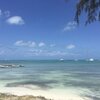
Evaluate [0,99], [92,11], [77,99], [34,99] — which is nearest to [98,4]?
[92,11]

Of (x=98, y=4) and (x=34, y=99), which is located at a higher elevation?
(x=98, y=4)

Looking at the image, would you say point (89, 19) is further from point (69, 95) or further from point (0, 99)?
point (69, 95)

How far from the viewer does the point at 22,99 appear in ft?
47.4

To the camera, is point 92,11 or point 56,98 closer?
point 92,11

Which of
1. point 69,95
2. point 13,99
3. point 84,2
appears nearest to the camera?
point 84,2

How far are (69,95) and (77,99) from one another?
1863mm

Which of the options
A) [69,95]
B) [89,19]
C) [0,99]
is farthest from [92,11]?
[69,95]

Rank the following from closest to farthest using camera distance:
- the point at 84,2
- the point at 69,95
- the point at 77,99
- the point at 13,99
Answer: the point at 84,2
the point at 13,99
the point at 77,99
the point at 69,95

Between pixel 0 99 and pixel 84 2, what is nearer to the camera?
pixel 84 2

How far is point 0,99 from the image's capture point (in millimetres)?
14469

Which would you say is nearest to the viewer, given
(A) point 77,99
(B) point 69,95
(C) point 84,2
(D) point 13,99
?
(C) point 84,2

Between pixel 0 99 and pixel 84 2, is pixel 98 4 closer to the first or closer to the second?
pixel 84 2

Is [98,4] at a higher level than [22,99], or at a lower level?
higher

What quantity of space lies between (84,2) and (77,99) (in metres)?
9.74
